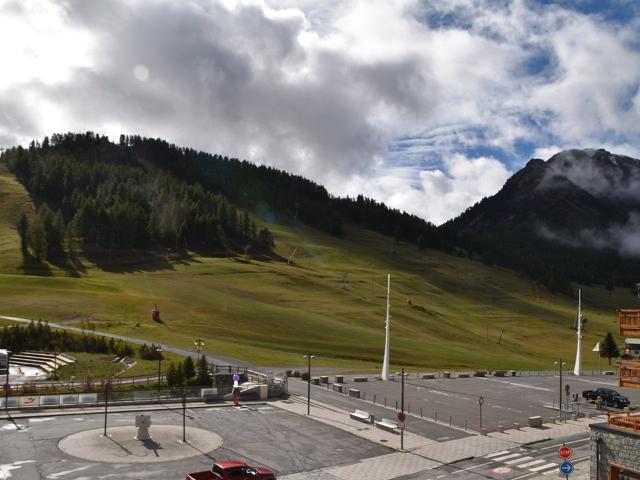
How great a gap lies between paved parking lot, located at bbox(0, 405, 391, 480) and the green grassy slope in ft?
96.1

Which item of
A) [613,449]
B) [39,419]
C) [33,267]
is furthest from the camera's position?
[33,267]

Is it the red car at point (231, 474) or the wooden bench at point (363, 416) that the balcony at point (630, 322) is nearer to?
the wooden bench at point (363, 416)

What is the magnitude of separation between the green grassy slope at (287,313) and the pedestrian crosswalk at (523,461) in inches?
1581

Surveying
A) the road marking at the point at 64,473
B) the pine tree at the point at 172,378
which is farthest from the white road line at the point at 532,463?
the pine tree at the point at 172,378

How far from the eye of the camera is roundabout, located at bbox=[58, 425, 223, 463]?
123ft

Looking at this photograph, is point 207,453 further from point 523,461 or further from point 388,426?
point 523,461

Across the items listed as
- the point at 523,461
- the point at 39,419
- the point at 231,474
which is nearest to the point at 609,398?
the point at 523,461

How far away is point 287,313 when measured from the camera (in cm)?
11388

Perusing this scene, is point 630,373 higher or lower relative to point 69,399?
higher

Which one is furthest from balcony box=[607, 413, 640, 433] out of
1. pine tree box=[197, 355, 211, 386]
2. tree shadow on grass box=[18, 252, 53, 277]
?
tree shadow on grass box=[18, 252, 53, 277]

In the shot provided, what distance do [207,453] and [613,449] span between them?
24799mm

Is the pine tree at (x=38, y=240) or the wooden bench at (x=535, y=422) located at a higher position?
the pine tree at (x=38, y=240)

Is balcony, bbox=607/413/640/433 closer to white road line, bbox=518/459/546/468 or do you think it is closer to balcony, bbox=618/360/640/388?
balcony, bbox=618/360/640/388

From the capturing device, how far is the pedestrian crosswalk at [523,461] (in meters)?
39.3
